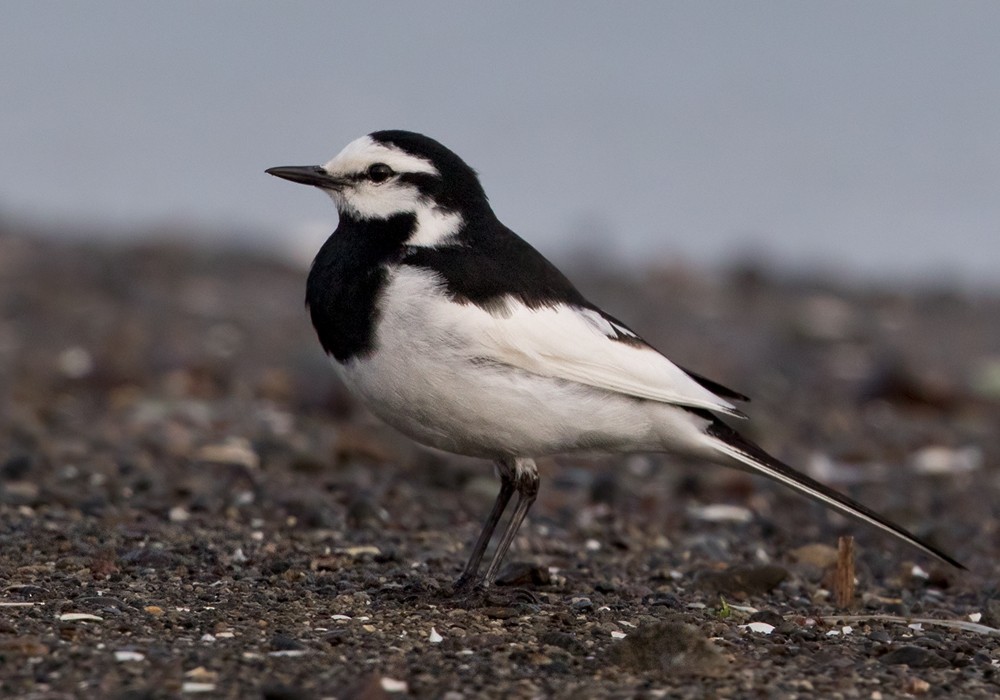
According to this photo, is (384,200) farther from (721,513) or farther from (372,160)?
(721,513)

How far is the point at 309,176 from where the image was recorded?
5520 mm

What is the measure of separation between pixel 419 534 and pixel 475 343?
75.6 inches

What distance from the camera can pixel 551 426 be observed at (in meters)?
5.14

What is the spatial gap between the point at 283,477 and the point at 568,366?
2834mm

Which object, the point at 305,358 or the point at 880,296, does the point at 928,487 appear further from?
the point at 880,296

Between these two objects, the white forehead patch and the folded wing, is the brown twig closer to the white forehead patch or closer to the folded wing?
the folded wing

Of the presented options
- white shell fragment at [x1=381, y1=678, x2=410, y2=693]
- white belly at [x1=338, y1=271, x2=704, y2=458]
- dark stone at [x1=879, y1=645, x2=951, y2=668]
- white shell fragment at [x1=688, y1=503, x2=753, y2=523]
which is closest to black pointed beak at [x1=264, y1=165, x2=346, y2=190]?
white belly at [x1=338, y1=271, x2=704, y2=458]

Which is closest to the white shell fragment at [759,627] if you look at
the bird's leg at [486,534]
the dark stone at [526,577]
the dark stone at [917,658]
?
the dark stone at [917,658]

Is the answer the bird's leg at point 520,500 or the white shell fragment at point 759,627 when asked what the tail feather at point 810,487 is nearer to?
the white shell fragment at point 759,627

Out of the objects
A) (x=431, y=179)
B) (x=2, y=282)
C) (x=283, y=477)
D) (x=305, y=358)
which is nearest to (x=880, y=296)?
(x=305, y=358)

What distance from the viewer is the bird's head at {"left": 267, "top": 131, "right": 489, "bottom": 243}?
5410 millimetres

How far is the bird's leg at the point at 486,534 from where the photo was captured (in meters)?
5.41

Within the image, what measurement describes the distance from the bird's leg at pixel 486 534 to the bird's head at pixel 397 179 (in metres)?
1.02

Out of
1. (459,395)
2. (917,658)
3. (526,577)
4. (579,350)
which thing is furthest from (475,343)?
(917,658)
